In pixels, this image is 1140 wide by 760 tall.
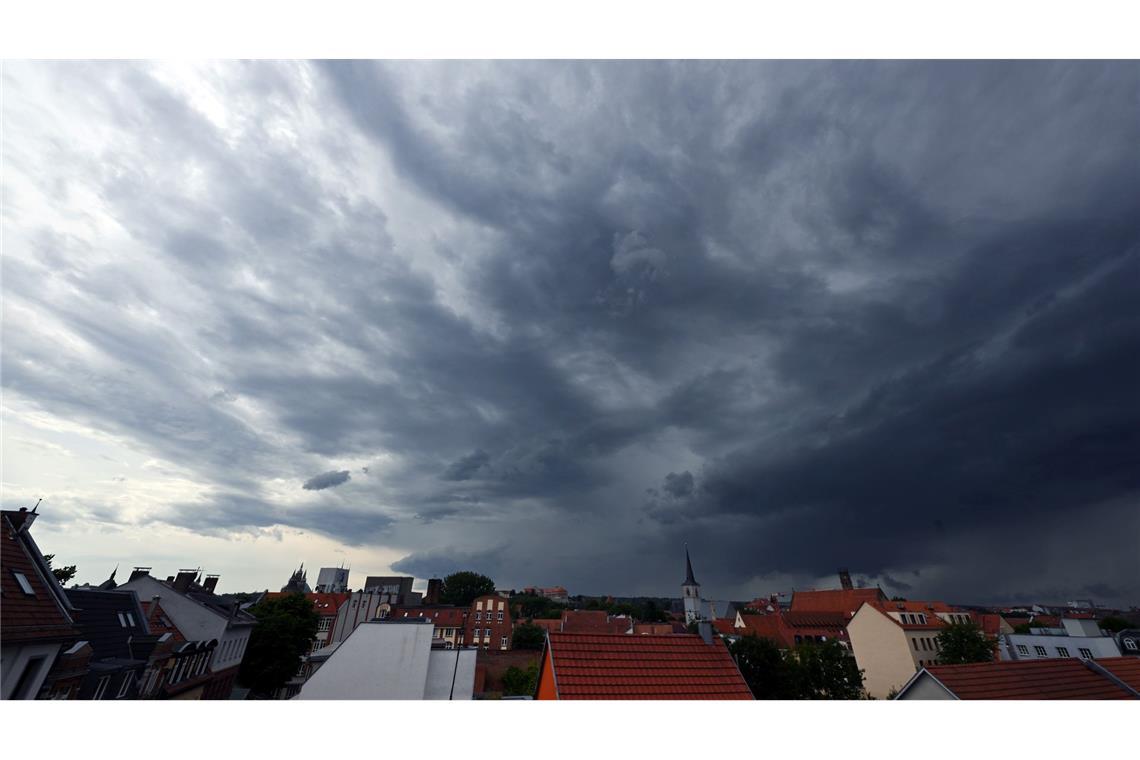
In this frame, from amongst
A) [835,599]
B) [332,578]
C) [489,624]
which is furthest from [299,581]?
[835,599]

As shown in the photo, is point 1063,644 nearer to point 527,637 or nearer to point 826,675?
point 826,675

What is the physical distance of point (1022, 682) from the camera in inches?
489

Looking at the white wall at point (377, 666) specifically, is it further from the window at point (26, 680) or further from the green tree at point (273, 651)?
the green tree at point (273, 651)

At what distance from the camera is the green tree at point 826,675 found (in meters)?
26.9

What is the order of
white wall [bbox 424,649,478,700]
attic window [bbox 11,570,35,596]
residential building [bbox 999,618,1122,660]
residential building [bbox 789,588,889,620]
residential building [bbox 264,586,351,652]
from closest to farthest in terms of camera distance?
attic window [bbox 11,570,35,596] < white wall [bbox 424,649,478,700] < residential building [bbox 999,618,1122,660] < residential building [bbox 264,586,351,652] < residential building [bbox 789,588,889,620]

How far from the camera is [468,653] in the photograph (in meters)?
22.8

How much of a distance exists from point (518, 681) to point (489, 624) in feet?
88.1

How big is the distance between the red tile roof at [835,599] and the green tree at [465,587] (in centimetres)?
5172

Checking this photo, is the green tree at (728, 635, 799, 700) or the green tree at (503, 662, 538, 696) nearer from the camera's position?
the green tree at (728, 635, 799, 700)

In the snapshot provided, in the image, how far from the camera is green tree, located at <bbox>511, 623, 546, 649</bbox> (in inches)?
2075

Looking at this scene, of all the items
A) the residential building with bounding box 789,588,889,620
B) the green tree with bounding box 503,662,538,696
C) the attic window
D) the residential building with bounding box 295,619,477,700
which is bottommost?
the green tree with bounding box 503,662,538,696

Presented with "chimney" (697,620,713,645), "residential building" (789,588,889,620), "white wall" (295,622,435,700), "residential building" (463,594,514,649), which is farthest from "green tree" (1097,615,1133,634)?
"white wall" (295,622,435,700)

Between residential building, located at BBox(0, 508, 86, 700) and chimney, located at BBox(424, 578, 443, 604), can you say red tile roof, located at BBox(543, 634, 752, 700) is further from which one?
chimney, located at BBox(424, 578, 443, 604)

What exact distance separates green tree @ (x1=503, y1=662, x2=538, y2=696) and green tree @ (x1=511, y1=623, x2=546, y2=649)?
62.6 ft
